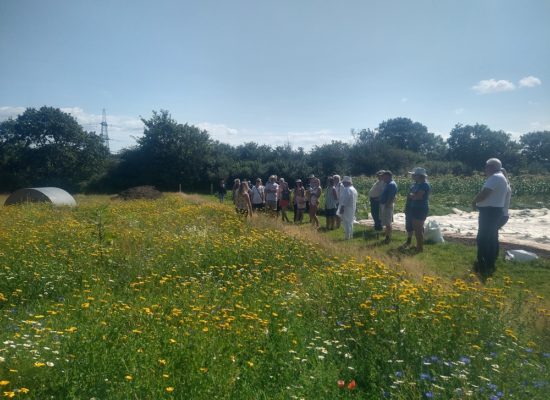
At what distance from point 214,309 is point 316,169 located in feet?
89.0

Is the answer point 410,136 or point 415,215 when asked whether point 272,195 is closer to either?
point 415,215

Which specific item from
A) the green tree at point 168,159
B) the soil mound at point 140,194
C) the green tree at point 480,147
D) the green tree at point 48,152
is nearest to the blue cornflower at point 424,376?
the soil mound at point 140,194

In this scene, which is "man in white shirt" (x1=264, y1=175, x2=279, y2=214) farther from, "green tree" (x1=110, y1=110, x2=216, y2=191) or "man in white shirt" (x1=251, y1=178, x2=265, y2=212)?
"green tree" (x1=110, y1=110, x2=216, y2=191)

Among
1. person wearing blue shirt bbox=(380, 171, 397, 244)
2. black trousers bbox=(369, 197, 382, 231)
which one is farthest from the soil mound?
person wearing blue shirt bbox=(380, 171, 397, 244)

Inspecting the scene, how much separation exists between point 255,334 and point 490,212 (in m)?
5.24

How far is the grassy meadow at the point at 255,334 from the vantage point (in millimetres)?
2916

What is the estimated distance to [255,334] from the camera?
12.5 ft

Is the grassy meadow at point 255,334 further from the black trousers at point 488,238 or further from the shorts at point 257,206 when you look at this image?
the shorts at point 257,206

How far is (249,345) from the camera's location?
3635 mm

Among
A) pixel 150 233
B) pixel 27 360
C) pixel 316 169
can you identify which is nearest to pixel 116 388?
pixel 27 360

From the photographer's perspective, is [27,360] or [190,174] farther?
[190,174]

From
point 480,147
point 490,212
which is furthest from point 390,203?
point 480,147

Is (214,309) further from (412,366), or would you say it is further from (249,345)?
(412,366)

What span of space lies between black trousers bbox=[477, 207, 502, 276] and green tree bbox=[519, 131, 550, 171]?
64.8 meters
